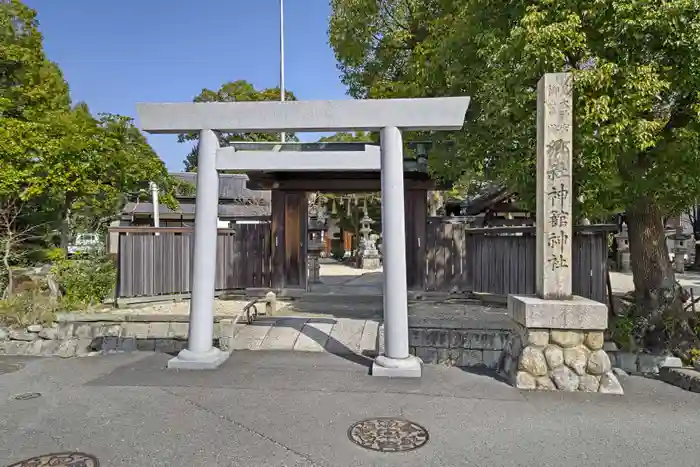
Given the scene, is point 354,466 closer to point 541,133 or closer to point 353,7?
point 541,133

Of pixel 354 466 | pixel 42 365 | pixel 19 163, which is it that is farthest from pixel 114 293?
pixel 354 466

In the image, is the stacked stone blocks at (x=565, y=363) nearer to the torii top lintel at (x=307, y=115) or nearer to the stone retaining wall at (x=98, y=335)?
the torii top lintel at (x=307, y=115)

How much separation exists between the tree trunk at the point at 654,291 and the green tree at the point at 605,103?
18mm

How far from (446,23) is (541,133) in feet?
17.6

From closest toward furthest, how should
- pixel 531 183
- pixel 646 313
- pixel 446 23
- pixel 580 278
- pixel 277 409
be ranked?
pixel 277 409
pixel 531 183
pixel 646 313
pixel 580 278
pixel 446 23

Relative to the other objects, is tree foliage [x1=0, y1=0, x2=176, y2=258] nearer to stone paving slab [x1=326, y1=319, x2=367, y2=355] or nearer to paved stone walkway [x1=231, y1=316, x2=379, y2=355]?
paved stone walkway [x1=231, y1=316, x2=379, y2=355]

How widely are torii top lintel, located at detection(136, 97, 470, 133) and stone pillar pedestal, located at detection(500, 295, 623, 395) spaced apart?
2520 mm

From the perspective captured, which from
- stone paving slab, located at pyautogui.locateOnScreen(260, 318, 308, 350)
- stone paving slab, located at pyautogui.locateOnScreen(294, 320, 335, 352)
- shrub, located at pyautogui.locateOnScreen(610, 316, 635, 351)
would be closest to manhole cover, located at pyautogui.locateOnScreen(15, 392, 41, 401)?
stone paving slab, located at pyautogui.locateOnScreen(260, 318, 308, 350)

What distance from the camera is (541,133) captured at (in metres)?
5.26

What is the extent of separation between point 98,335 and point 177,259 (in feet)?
8.23

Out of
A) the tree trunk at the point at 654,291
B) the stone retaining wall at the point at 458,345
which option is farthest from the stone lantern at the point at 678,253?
the stone retaining wall at the point at 458,345

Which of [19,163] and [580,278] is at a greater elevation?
[19,163]

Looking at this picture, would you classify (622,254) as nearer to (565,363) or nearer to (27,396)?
(565,363)

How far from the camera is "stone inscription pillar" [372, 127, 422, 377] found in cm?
546
